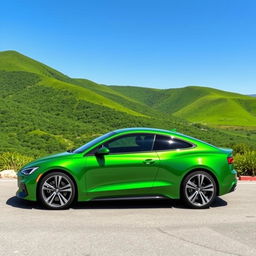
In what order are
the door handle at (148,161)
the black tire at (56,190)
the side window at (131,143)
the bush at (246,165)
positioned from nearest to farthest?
the black tire at (56,190) < the door handle at (148,161) < the side window at (131,143) < the bush at (246,165)

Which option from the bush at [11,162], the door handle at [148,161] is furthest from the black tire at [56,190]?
the bush at [11,162]

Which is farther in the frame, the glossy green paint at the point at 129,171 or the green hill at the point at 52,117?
the green hill at the point at 52,117

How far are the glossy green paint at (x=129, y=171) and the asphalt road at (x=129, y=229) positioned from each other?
38 centimetres

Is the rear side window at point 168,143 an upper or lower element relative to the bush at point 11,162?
upper

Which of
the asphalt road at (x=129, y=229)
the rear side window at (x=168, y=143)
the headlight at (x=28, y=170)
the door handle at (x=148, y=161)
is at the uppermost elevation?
the rear side window at (x=168, y=143)

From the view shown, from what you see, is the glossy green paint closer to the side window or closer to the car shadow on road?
the side window

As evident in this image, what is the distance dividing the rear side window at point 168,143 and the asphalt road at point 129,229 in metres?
1.17

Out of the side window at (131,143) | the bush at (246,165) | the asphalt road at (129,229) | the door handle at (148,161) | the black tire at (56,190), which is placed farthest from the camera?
the bush at (246,165)

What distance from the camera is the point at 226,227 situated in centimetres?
545

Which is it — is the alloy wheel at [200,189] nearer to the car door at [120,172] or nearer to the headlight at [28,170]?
the car door at [120,172]

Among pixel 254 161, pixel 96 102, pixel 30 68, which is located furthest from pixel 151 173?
pixel 30 68

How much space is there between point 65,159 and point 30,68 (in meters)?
143

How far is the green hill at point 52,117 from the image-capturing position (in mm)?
56188

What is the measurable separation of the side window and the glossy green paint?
116 millimetres
